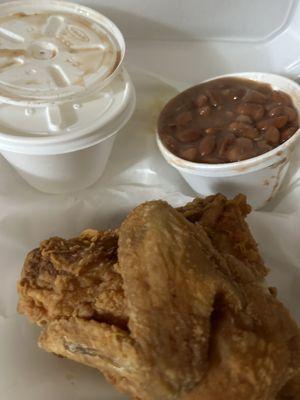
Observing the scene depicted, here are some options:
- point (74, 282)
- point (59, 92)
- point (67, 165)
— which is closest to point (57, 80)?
point (59, 92)

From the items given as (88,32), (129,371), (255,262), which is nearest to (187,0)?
(88,32)

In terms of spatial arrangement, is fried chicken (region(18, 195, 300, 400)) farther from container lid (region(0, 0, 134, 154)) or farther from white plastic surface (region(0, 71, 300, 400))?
container lid (region(0, 0, 134, 154))

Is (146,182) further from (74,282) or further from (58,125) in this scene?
(74,282)

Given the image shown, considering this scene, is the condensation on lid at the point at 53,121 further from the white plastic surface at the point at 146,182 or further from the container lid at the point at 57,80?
the white plastic surface at the point at 146,182

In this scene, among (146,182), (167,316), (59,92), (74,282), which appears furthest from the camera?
(146,182)

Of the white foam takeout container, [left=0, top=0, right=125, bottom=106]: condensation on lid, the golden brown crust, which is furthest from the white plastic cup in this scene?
the golden brown crust

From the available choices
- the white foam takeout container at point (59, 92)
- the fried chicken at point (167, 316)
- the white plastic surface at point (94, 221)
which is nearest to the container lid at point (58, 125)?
the white foam takeout container at point (59, 92)

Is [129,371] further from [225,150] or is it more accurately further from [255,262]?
[225,150]

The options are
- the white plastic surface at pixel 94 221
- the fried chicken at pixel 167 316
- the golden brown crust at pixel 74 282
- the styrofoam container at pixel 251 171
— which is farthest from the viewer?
the styrofoam container at pixel 251 171
